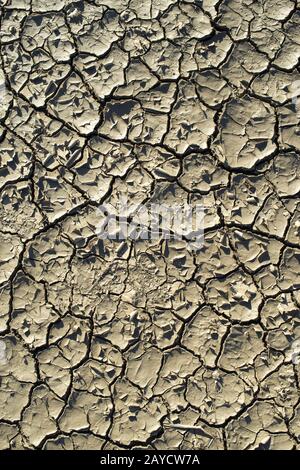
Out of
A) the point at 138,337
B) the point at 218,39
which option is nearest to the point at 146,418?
the point at 138,337

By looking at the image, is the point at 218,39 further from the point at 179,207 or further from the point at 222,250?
the point at 222,250

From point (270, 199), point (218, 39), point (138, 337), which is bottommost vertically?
point (138, 337)

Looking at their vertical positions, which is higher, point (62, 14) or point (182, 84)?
point (62, 14)

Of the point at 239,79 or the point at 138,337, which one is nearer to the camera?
the point at 138,337
